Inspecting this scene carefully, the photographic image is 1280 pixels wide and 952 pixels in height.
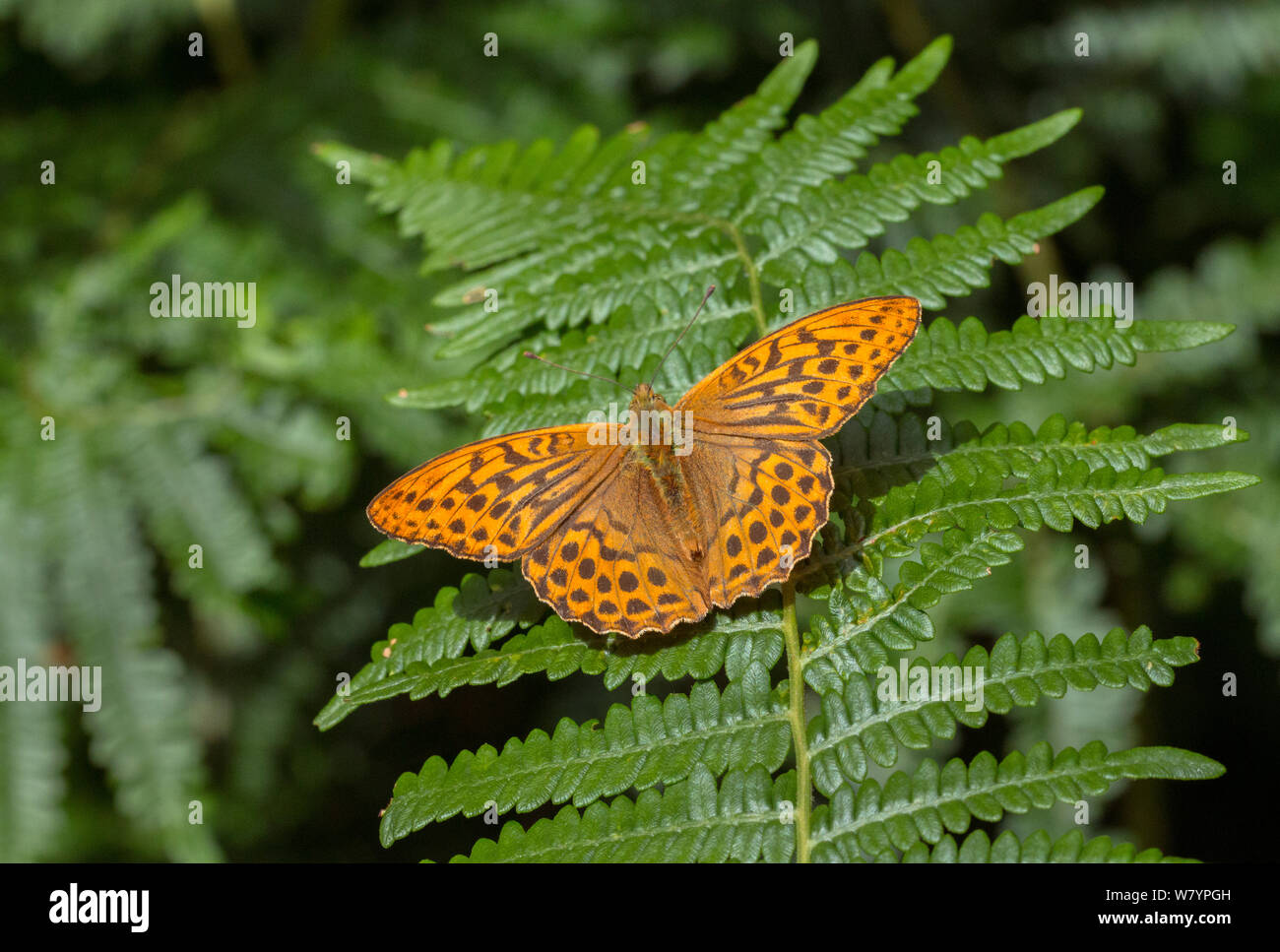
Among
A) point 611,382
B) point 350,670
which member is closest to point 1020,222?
point 611,382

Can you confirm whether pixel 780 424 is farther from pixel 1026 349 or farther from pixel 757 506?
pixel 1026 349

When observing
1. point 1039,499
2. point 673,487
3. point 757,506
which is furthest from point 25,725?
point 1039,499

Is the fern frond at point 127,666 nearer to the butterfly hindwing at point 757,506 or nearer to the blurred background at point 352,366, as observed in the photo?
the blurred background at point 352,366

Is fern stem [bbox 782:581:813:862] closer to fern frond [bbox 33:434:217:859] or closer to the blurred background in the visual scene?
the blurred background

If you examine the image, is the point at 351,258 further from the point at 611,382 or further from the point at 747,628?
the point at 747,628

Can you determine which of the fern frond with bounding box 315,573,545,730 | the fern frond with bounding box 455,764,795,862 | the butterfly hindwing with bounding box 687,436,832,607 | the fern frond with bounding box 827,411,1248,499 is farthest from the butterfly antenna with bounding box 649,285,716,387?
the fern frond with bounding box 455,764,795,862

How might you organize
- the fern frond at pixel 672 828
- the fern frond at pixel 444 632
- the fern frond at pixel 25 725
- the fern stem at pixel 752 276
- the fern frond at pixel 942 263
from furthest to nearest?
the fern frond at pixel 25 725
the fern stem at pixel 752 276
the fern frond at pixel 942 263
the fern frond at pixel 444 632
the fern frond at pixel 672 828

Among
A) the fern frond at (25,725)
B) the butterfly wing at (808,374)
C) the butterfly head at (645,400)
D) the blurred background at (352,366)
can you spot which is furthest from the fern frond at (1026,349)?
the fern frond at (25,725)
